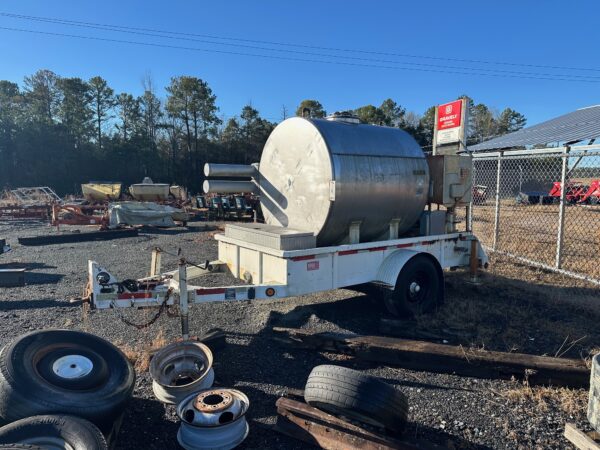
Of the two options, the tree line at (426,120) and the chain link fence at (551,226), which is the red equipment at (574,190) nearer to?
the chain link fence at (551,226)

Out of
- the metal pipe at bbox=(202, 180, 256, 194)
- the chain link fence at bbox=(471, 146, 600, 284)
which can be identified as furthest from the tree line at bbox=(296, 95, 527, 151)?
the metal pipe at bbox=(202, 180, 256, 194)

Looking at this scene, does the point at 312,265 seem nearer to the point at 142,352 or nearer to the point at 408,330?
the point at 408,330

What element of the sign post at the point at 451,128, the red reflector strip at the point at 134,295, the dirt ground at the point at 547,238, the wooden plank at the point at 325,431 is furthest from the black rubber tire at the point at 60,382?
the dirt ground at the point at 547,238

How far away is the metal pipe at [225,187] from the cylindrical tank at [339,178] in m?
0.19

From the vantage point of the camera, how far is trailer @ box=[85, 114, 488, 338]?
4586mm

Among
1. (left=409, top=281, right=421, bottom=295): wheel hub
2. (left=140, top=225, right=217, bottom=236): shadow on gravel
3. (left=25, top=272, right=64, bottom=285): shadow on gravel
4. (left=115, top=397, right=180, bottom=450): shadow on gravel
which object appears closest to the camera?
(left=115, top=397, right=180, bottom=450): shadow on gravel

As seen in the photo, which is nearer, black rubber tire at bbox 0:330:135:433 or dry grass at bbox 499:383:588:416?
black rubber tire at bbox 0:330:135:433

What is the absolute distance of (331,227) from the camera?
5125 mm

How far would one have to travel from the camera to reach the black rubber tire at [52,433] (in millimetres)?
2488

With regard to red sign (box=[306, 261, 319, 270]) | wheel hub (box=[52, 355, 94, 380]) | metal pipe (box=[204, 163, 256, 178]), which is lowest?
wheel hub (box=[52, 355, 94, 380])

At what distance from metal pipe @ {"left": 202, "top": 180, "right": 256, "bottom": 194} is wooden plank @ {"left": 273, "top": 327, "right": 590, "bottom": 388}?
2.14 m

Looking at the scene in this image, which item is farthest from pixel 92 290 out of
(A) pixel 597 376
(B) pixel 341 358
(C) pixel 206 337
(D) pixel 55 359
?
(A) pixel 597 376

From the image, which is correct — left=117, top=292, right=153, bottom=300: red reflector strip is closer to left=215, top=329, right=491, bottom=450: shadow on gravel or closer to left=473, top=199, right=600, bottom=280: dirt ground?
left=215, top=329, right=491, bottom=450: shadow on gravel

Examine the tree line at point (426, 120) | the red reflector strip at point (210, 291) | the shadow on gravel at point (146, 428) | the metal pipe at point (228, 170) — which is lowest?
the shadow on gravel at point (146, 428)
